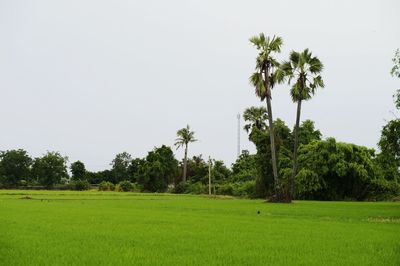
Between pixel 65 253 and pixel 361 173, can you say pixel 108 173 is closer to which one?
pixel 361 173

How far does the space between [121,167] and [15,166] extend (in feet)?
92.4

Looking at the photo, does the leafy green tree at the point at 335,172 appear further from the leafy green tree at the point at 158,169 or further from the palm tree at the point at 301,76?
the leafy green tree at the point at 158,169

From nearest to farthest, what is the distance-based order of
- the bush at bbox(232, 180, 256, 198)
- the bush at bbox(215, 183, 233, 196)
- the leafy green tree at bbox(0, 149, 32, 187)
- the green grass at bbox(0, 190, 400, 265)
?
the green grass at bbox(0, 190, 400, 265), the bush at bbox(232, 180, 256, 198), the bush at bbox(215, 183, 233, 196), the leafy green tree at bbox(0, 149, 32, 187)

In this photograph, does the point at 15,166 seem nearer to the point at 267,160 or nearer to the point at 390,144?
the point at 267,160

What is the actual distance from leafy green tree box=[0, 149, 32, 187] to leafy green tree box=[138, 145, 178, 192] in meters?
32.2

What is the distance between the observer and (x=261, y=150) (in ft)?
204

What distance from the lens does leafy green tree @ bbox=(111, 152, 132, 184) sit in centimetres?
12625

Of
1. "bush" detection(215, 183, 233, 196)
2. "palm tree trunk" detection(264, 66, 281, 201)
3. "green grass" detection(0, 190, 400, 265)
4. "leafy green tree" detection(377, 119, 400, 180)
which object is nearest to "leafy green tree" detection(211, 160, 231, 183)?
"bush" detection(215, 183, 233, 196)

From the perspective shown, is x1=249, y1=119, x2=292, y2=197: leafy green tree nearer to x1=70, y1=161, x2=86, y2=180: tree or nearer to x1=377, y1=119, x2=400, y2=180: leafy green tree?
x1=377, y1=119, x2=400, y2=180: leafy green tree

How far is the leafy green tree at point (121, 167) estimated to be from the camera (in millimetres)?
126250

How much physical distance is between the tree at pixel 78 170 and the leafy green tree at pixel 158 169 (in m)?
29.3

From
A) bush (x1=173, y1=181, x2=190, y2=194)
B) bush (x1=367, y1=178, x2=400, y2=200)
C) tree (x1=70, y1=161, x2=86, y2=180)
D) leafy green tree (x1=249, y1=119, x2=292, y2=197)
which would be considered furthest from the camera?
tree (x1=70, y1=161, x2=86, y2=180)

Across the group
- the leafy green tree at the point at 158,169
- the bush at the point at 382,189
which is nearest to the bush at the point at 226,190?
the leafy green tree at the point at 158,169

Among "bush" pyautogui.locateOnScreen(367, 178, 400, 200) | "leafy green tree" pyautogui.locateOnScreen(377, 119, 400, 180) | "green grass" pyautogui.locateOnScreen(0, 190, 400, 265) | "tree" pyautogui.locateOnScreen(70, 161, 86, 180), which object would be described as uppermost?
"tree" pyautogui.locateOnScreen(70, 161, 86, 180)
